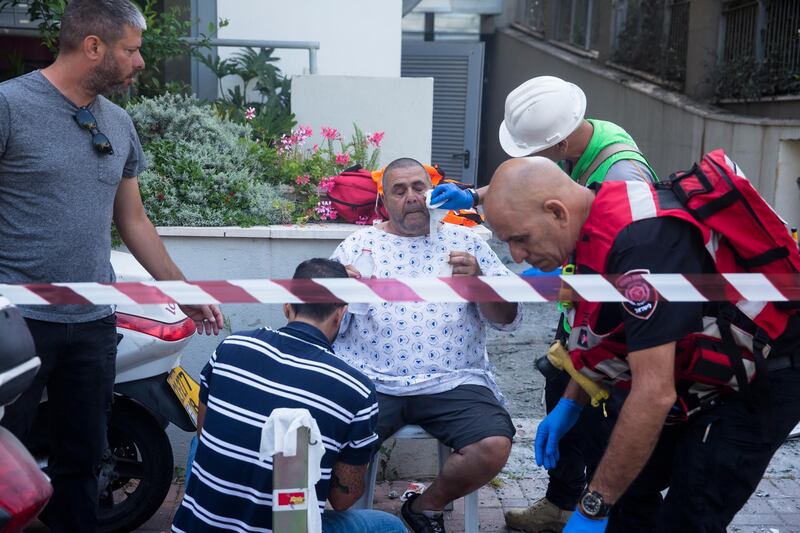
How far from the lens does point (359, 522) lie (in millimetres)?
2537

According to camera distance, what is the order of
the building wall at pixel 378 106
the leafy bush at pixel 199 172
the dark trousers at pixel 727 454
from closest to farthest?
the dark trousers at pixel 727 454, the leafy bush at pixel 199 172, the building wall at pixel 378 106

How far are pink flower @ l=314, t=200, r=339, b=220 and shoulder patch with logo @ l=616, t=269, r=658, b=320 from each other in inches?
103

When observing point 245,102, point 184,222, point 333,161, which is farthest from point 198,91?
point 184,222

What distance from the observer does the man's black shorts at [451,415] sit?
11.3 ft

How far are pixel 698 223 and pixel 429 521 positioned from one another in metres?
1.83

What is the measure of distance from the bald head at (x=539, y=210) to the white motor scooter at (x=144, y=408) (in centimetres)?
176

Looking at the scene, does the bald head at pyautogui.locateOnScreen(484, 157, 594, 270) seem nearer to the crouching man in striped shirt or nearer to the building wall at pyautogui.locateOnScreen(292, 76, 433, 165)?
the crouching man in striped shirt

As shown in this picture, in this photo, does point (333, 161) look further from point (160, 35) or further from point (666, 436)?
point (666, 436)

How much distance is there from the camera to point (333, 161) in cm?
503

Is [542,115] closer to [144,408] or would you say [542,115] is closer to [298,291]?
[298,291]

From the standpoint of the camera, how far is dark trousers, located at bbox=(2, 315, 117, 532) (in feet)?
9.28

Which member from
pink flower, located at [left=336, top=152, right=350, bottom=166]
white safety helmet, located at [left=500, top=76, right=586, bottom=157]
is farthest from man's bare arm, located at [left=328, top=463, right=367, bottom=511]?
pink flower, located at [left=336, top=152, right=350, bottom=166]

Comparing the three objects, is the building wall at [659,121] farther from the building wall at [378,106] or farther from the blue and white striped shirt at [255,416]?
the blue and white striped shirt at [255,416]

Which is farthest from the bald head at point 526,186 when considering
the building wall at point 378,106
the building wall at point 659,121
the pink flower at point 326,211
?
the building wall at point 659,121
